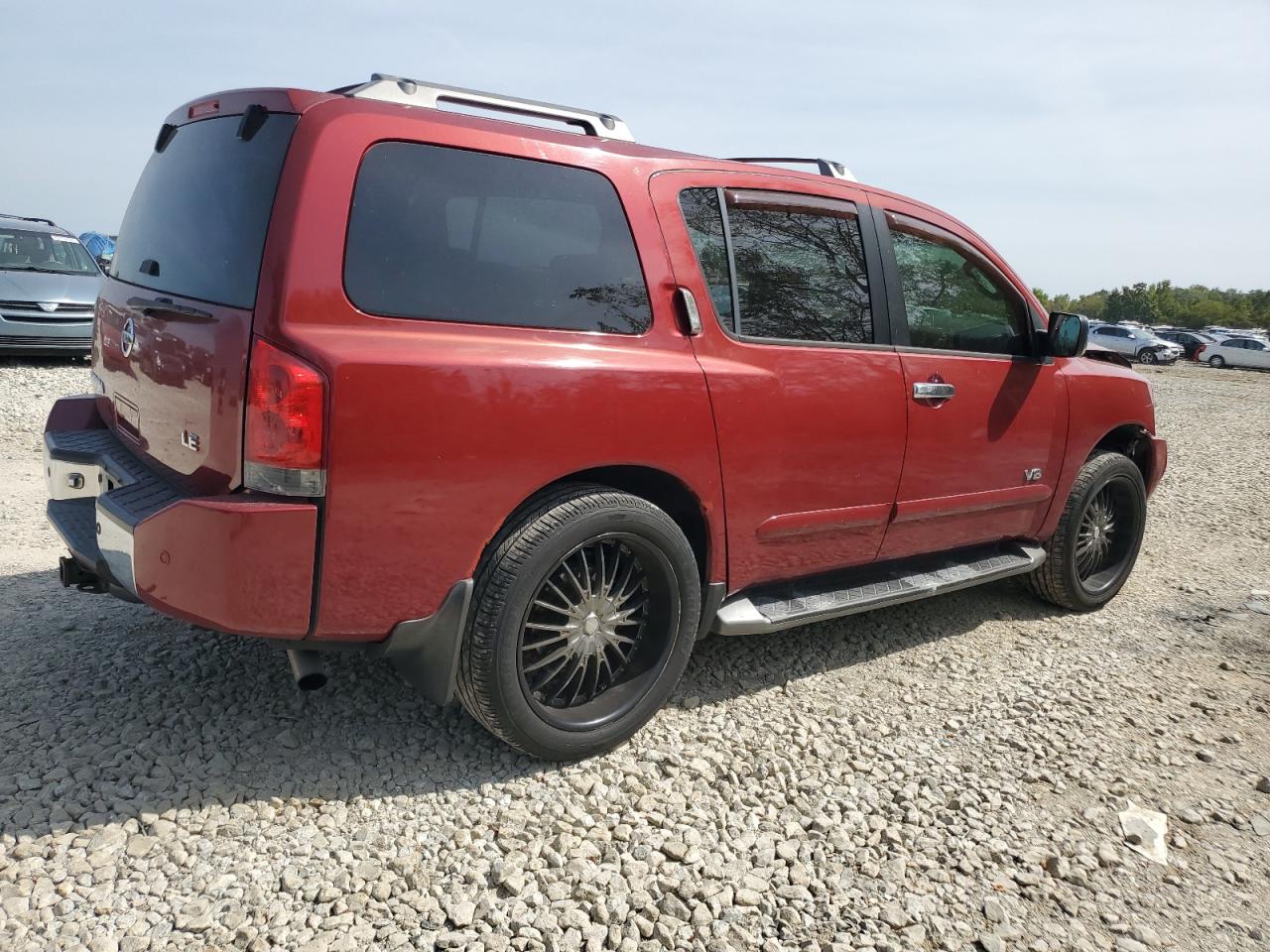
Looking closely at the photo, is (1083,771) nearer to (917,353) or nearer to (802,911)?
(802,911)

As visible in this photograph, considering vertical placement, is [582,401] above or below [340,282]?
below

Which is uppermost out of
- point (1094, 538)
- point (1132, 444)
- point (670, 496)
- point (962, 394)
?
point (962, 394)

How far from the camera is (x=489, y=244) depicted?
105 inches

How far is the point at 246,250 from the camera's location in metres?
2.44

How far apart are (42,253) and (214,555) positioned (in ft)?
35.5

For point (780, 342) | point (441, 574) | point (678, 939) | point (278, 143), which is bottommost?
point (678, 939)

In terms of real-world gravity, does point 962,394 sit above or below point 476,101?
below

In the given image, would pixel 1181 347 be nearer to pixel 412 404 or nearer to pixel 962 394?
pixel 962 394

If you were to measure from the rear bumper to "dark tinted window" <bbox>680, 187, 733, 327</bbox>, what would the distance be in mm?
1509

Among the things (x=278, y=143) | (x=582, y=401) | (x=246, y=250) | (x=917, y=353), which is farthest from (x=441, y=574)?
(x=917, y=353)

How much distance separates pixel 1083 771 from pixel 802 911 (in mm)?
1323

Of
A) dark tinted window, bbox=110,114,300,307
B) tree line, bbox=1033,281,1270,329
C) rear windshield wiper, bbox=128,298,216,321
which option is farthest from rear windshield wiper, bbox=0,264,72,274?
tree line, bbox=1033,281,1270,329

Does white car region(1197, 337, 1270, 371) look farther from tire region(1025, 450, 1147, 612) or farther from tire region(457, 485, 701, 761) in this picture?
tire region(457, 485, 701, 761)

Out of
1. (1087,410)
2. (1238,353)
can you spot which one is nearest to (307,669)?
(1087,410)
